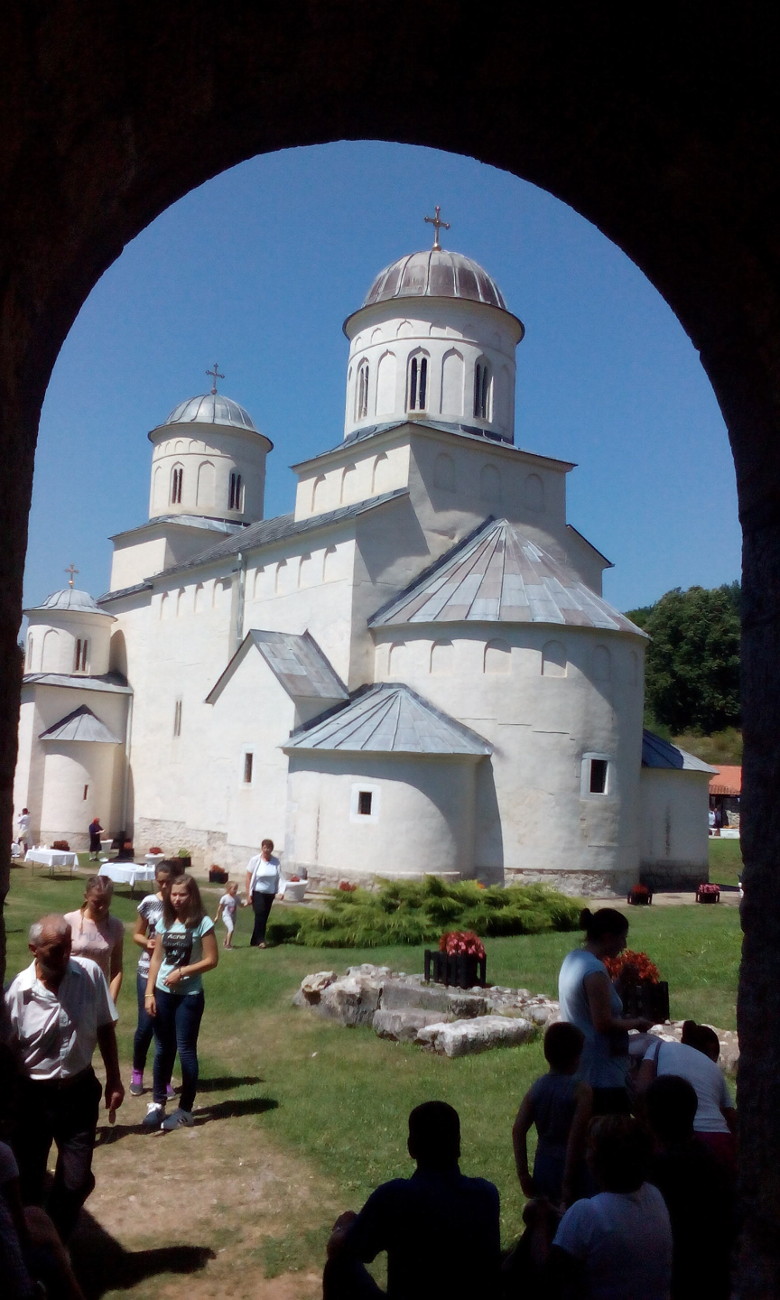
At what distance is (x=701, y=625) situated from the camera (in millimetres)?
52219

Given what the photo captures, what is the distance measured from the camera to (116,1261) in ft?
15.6

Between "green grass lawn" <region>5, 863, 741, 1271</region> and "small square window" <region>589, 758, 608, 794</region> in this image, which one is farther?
"small square window" <region>589, 758, 608, 794</region>

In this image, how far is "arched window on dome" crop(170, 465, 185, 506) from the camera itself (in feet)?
113

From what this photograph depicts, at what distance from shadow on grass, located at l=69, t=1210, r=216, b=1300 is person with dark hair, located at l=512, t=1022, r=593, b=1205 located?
1724mm

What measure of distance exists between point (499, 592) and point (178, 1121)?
14861mm

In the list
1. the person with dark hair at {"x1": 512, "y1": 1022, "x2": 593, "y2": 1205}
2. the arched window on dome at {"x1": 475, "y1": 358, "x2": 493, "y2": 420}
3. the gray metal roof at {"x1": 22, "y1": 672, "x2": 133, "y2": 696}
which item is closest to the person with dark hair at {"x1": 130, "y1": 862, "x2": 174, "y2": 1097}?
the person with dark hair at {"x1": 512, "y1": 1022, "x2": 593, "y2": 1205}

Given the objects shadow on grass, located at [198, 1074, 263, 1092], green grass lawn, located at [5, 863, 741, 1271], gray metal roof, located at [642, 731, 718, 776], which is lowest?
shadow on grass, located at [198, 1074, 263, 1092]

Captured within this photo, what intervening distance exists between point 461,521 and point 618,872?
332 inches

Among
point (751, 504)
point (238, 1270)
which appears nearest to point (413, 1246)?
point (238, 1270)

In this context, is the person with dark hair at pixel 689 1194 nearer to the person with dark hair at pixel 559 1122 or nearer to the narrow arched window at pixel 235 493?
the person with dark hair at pixel 559 1122

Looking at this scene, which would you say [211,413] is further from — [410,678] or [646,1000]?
[646,1000]

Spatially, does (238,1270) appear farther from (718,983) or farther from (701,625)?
(701,625)

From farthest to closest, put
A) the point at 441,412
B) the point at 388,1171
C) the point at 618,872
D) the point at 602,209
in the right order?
the point at 441,412, the point at 618,872, the point at 388,1171, the point at 602,209

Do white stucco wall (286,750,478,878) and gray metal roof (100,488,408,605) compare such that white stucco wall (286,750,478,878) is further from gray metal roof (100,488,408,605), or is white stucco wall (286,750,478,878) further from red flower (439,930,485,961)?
red flower (439,930,485,961)
